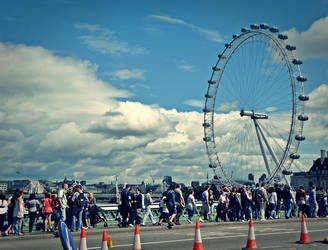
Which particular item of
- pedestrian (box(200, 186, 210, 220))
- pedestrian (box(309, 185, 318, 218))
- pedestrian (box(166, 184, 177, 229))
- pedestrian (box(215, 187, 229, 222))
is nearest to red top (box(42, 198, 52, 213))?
pedestrian (box(166, 184, 177, 229))

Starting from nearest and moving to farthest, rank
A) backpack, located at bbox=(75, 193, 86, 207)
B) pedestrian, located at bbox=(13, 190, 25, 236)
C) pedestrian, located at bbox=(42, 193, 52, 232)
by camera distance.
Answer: pedestrian, located at bbox=(13, 190, 25, 236) → backpack, located at bbox=(75, 193, 86, 207) → pedestrian, located at bbox=(42, 193, 52, 232)

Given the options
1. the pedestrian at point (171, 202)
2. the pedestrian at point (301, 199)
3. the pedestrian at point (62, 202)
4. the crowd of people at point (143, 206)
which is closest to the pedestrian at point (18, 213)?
the crowd of people at point (143, 206)

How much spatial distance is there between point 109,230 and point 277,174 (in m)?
33.2

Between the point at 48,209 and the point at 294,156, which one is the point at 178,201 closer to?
the point at 48,209

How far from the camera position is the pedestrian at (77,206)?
19.3 meters

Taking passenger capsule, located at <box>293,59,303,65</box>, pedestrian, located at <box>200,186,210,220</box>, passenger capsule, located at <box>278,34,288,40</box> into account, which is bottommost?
pedestrian, located at <box>200,186,210,220</box>

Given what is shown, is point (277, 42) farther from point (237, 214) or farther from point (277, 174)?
point (237, 214)

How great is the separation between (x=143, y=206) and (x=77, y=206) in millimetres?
3629

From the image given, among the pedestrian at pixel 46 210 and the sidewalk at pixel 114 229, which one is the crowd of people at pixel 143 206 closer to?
the pedestrian at pixel 46 210

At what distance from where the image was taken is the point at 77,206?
19406 millimetres

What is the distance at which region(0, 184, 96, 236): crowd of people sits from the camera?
18703 mm

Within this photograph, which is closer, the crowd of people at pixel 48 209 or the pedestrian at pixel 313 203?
the crowd of people at pixel 48 209

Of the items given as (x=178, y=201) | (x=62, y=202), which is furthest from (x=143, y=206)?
(x=62, y=202)

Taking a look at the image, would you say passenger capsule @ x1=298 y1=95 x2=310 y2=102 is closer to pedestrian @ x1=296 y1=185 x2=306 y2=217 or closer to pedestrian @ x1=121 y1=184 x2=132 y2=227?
pedestrian @ x1=296 y1=185 x2=306 y2=217
